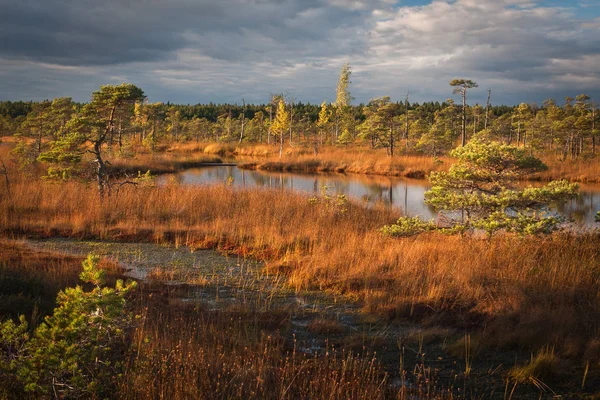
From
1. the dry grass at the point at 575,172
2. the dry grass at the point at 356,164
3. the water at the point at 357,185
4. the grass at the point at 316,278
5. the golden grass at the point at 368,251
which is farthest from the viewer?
the dry grass at the point at 356,164

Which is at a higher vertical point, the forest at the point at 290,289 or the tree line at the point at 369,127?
the tree line at the point at 369,127

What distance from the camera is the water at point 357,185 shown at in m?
18.4

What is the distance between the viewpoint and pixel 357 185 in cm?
2755

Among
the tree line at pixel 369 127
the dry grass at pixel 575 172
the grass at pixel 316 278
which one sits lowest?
the grass at pixel 316 278

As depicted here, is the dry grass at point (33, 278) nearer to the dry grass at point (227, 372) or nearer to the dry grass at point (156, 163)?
the dry grass at point (227, 372)

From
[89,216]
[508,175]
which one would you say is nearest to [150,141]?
[89,216]

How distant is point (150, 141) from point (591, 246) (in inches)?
1473

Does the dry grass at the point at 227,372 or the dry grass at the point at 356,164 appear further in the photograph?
the dry grass at the point at 356,164

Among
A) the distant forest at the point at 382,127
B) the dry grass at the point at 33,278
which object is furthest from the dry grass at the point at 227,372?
the distant forest at the point at 382,127

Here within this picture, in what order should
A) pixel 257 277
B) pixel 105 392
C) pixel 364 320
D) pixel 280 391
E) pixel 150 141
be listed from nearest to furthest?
1. pixel 105 392
2. pixel 280 391
3. pixel 364 320
4. pixel 257 277
5. pixel 150 141

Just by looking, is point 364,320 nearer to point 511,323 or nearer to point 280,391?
point 511,323

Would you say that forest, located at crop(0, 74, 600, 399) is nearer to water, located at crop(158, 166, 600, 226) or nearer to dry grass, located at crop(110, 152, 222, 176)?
water, located at crop(158, 166, 600, 226)

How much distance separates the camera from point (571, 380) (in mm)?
4516

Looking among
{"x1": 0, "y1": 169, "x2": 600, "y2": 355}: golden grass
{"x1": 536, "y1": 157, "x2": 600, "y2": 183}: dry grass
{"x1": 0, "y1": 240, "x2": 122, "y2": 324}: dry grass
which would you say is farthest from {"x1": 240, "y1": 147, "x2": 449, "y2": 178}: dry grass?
{"x1": 0, "y1": 240, "x2": 122, "y2": 324}: dry grass
